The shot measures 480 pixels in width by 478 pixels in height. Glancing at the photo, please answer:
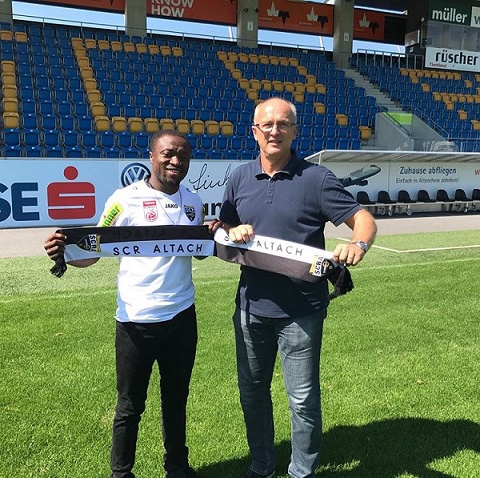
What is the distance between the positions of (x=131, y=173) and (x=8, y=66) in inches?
307

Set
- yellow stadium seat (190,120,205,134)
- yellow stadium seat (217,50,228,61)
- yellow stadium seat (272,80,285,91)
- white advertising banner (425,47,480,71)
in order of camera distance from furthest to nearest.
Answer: white advertising banner (425,47,480,71)
yellow stadium seat (217,50,228,61)
yellow stadium seat (272,80,285,91)
yellow stadium seat (190,120,205,134)

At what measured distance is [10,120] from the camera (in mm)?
13664

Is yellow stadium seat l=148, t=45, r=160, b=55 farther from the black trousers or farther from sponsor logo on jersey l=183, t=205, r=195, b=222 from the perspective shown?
the black trousers

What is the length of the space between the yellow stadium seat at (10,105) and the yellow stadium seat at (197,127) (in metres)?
5.43

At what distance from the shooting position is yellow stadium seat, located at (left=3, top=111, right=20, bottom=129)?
13.6 m

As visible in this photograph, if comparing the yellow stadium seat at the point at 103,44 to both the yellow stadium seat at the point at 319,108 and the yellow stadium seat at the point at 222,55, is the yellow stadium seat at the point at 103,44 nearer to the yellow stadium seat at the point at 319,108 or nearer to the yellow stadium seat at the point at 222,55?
the yellow stadium seat at the point at 222,55

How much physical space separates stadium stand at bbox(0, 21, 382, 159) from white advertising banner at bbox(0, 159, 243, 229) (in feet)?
4.98

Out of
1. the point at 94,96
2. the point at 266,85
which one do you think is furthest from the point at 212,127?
the point at 266,85

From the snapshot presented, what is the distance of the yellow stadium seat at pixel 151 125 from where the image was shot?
15531 mm

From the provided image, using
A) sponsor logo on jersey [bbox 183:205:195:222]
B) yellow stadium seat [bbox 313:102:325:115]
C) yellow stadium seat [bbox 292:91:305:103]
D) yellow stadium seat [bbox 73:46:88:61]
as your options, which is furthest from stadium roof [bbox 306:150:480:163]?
sponsor logo on jersey [bbox 183:205:195:222]

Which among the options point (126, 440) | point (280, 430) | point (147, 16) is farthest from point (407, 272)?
point (147, 16)

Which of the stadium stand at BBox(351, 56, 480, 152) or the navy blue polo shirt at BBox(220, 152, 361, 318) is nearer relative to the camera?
the navy blue polo shirt at BBox(220, 152, 361, 318)

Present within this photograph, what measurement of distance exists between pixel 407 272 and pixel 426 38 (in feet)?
72.5

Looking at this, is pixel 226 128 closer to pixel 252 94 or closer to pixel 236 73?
pixel 252 94
